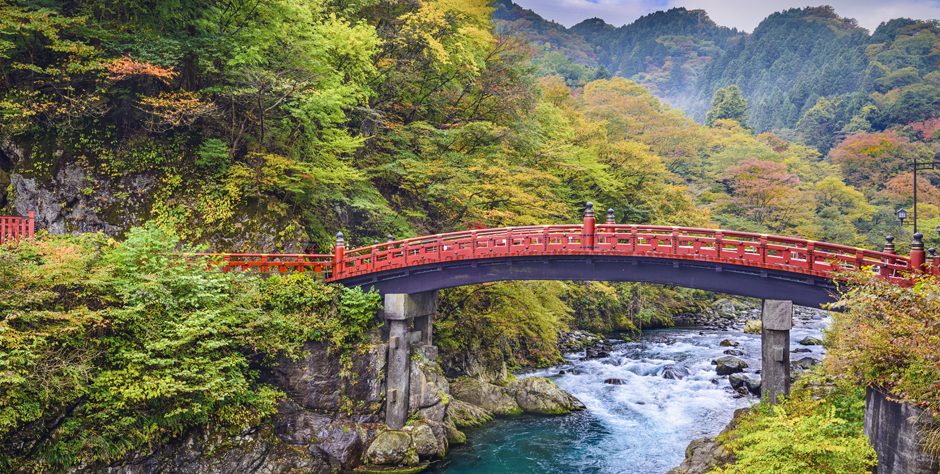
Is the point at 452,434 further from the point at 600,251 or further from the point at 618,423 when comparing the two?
the point at 600,251

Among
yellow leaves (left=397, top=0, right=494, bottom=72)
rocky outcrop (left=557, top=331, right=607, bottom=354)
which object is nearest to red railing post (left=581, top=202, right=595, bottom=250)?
yellow leaves (left=397, top=0, right=494, bottom=72)

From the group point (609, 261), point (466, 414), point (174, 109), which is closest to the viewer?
point (609, 261)

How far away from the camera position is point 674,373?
23812 millimetres

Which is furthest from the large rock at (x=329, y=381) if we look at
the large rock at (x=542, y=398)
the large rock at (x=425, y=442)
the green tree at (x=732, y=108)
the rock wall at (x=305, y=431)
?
the green tree at (x=732, y=108)

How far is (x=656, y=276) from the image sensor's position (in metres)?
15.6

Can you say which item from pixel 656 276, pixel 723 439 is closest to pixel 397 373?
pixel 656 276

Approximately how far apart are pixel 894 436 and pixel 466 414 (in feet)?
40.3

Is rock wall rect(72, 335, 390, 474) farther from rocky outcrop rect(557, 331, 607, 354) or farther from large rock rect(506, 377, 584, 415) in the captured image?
rocky outcrop rect(557, 331, 607, 354)

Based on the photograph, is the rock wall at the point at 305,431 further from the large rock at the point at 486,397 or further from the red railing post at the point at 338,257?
the large rock at the point at 486,397

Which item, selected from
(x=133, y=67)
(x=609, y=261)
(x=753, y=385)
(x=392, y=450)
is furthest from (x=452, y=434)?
(x=133, y=67)

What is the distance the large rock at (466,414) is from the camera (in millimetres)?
18422

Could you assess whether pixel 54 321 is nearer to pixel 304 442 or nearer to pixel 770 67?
pixel 304 442

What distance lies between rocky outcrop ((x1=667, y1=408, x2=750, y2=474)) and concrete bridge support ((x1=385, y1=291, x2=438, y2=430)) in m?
7.74

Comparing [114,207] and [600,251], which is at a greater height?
[114,207]
